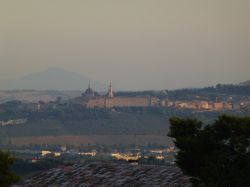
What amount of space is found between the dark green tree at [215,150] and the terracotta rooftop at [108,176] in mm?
2074

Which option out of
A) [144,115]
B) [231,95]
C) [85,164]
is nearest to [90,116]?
[144,115]

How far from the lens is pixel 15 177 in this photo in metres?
31.4

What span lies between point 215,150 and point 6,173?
5.45 meters

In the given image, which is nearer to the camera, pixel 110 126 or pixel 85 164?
pixel 85 164

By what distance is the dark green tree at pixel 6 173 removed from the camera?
102 ft

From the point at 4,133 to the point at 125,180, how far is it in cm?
13012

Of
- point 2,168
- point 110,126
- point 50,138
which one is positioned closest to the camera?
point 2,168

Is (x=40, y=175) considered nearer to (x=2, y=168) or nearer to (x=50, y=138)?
(x=2, y=168)

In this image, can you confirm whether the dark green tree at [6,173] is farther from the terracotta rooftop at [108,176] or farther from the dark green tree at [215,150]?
the terracotta rooftop at [108,176]

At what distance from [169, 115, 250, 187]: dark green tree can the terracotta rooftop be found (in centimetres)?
207

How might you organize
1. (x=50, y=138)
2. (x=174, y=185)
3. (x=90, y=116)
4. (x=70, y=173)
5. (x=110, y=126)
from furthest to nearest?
(x=90, y=116), (x=110, y=126), (x=50, y=138), (x=70, y=173), (x=174, y=185)

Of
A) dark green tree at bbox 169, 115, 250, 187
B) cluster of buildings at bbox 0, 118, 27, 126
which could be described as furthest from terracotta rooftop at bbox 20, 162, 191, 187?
cluster of buildings at bbox 0, 118, 27, 126

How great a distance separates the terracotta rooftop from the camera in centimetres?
3616

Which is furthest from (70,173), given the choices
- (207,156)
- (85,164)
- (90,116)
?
(90,116)
